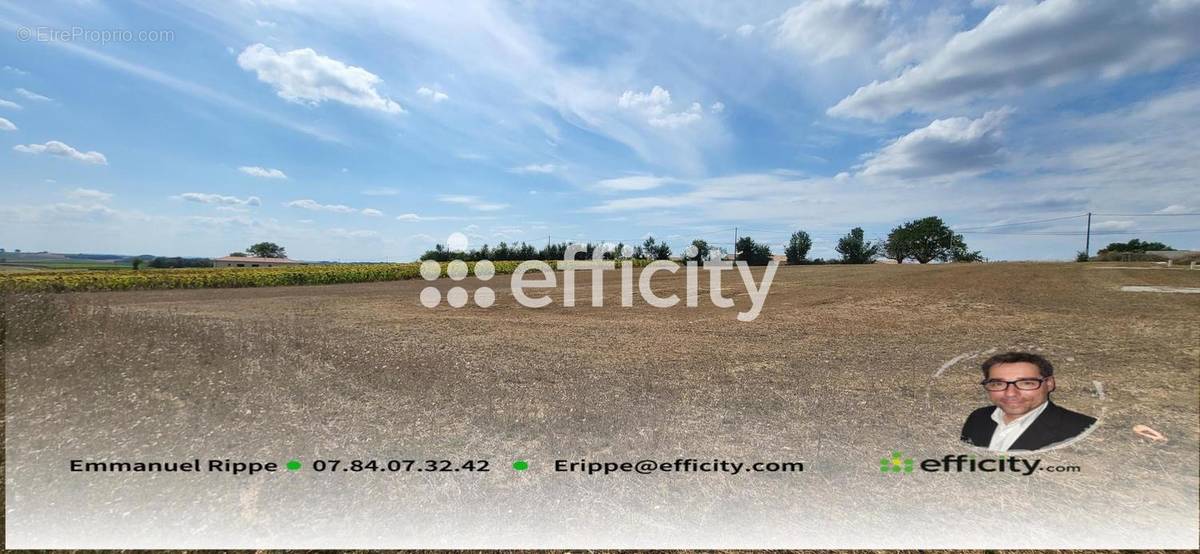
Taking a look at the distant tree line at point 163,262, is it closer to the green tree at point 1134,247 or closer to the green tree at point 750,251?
the green tree at point 750,251

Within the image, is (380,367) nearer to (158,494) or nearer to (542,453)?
(158,494)

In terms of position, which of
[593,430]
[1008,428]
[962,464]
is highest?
[1008,428]

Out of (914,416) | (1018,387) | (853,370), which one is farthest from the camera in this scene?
(853,370)

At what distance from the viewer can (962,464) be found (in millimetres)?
3973

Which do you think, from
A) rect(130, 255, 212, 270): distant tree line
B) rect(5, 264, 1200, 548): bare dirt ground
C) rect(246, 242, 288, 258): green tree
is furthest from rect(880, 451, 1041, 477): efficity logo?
rect(246, 242, 288, 258): green tree

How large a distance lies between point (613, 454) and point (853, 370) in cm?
504

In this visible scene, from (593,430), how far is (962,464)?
3736 millimetres

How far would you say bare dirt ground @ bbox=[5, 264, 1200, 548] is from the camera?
3432 millimetres

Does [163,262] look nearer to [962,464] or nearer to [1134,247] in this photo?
[962,464]

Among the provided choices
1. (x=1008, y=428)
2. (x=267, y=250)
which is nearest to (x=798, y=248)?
(x=1008, y=428)

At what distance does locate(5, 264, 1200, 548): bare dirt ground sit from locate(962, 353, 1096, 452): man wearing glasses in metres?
0.28

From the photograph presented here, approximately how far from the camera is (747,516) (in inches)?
139

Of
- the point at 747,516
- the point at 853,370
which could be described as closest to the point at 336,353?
the point at 747,516

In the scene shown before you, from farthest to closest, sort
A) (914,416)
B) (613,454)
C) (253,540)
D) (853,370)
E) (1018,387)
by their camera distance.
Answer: (853,370)
(914,416)
(613,454)
(1018,387)
(253,540)
